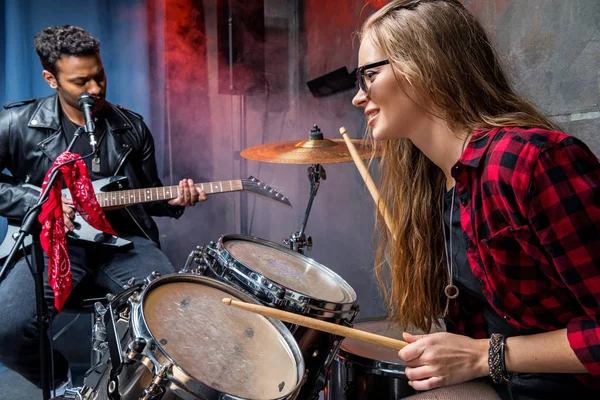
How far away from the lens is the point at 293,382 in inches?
44.8

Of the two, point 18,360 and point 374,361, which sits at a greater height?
point 374,361

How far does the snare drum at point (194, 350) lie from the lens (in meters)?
1.04

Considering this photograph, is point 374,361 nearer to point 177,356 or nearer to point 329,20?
point 177,356

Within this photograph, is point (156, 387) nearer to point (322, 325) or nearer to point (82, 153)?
point (322, 325)

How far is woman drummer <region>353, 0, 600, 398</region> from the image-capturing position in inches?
34.8

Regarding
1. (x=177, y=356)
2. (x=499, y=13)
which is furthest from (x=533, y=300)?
(x=499, y=13)

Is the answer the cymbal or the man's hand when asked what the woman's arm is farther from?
the man's hand

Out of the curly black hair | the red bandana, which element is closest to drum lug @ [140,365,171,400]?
the red bandana

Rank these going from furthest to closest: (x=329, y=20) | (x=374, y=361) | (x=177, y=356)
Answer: (x=329, y=20), (x=374, y=361), (x=177, y=356)

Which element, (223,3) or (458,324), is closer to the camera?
(458,324)

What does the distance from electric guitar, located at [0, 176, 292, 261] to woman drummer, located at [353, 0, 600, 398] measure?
61.8 inches

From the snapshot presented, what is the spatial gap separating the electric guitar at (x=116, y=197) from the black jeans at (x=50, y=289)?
0.07 m

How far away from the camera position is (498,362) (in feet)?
3.16

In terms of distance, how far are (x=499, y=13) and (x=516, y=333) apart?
1483mm
